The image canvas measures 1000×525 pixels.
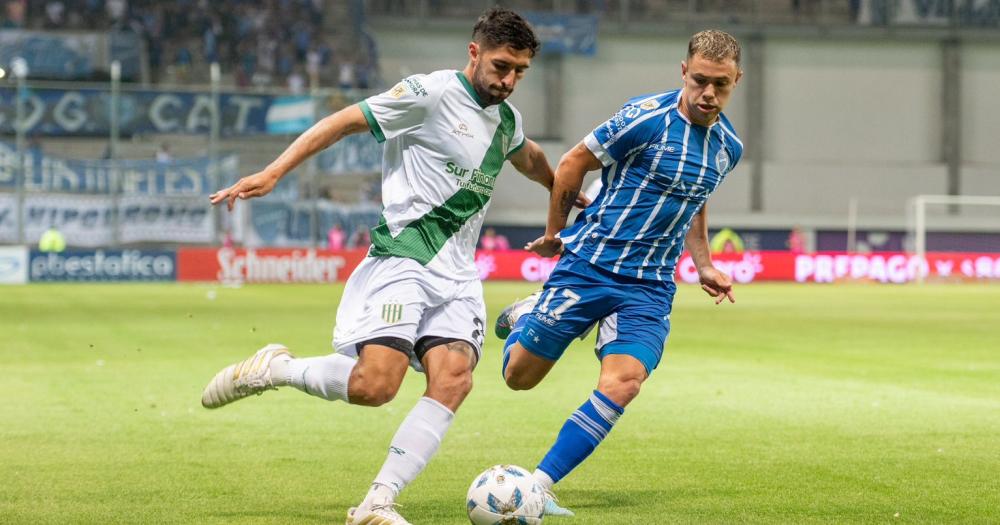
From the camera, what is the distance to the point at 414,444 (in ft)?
19.4

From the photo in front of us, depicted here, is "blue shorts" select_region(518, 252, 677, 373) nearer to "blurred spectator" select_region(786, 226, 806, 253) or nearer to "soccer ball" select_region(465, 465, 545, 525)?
"soccer ball" select_region(465, 465, 545, 525)

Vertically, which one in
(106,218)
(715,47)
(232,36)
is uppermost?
(232,36)

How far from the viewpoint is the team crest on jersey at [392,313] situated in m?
6.03

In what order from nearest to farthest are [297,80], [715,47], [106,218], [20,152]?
[715,47] < [20,152] < [106,218] < [297,80]

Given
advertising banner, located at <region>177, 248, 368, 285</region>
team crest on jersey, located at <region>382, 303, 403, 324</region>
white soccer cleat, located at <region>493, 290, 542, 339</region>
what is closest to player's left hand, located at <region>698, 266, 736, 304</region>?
white soccer cleat, located at <region>493, 290, 542, 339</region>

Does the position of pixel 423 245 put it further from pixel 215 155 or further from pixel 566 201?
pixel 215 155

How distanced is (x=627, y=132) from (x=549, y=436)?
120 inches

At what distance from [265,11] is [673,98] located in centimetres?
4013

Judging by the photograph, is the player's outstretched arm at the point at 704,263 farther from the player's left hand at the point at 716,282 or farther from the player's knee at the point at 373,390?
the player's knee at the point at 373,390

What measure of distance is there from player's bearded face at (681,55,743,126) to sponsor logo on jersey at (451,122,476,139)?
102 centimetres

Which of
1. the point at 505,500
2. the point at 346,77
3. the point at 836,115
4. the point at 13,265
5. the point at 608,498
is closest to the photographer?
the point at 505,500

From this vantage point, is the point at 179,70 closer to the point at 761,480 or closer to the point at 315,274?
the point at 315,274

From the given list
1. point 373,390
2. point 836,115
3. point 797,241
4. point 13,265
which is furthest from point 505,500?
point 836,115

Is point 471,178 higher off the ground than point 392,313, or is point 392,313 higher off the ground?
point 471,178
